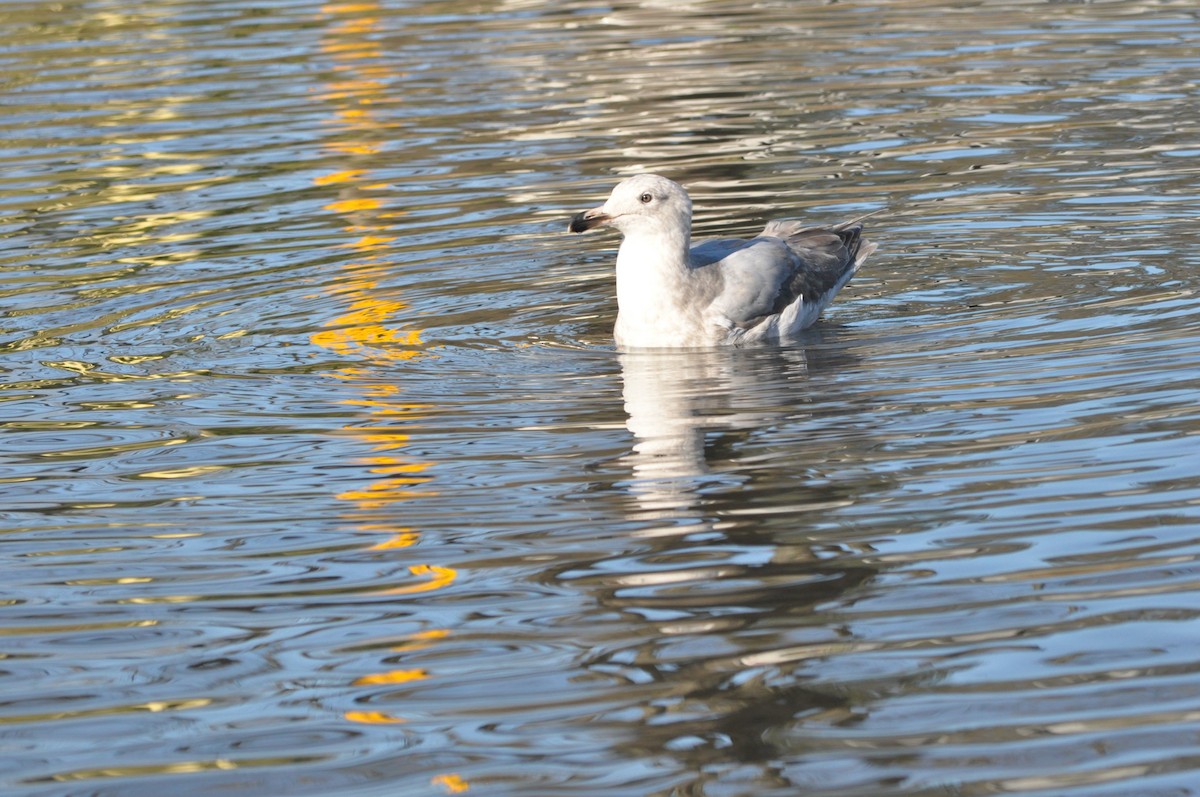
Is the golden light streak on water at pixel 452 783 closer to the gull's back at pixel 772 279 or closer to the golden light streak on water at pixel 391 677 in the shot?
the golden light streak on water at pixel 391 677

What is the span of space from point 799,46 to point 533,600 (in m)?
14.0

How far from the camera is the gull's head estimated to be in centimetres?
1039

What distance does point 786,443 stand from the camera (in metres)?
8.46

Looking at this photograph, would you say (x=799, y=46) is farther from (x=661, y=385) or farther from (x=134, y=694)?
(x=134, y=694)

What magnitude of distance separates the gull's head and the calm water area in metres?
0.67

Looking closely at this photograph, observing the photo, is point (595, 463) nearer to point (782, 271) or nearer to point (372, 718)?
point (372, 718)

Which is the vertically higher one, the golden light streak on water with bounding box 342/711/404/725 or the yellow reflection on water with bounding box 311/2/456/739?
the yellow reflection on water with bounding box 311/2/456/739

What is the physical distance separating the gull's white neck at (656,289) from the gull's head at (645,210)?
0.13 ft

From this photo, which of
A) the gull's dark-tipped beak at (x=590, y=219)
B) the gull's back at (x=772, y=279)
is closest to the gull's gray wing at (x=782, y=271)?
the gull's back at (x=772, y=279)

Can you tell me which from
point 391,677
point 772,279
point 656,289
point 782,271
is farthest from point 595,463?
point 782,271

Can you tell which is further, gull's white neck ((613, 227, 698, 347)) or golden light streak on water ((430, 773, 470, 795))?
gull's white neck ((613, 227, 698, 347))

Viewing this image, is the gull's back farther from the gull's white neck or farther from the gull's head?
the gull's head

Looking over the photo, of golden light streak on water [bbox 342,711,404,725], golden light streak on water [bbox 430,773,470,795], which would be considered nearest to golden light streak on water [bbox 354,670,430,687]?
golden light streak on water [bbox 342,711,404,725]

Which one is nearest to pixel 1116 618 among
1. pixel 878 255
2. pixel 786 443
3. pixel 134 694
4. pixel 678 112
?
pixel 786 443
